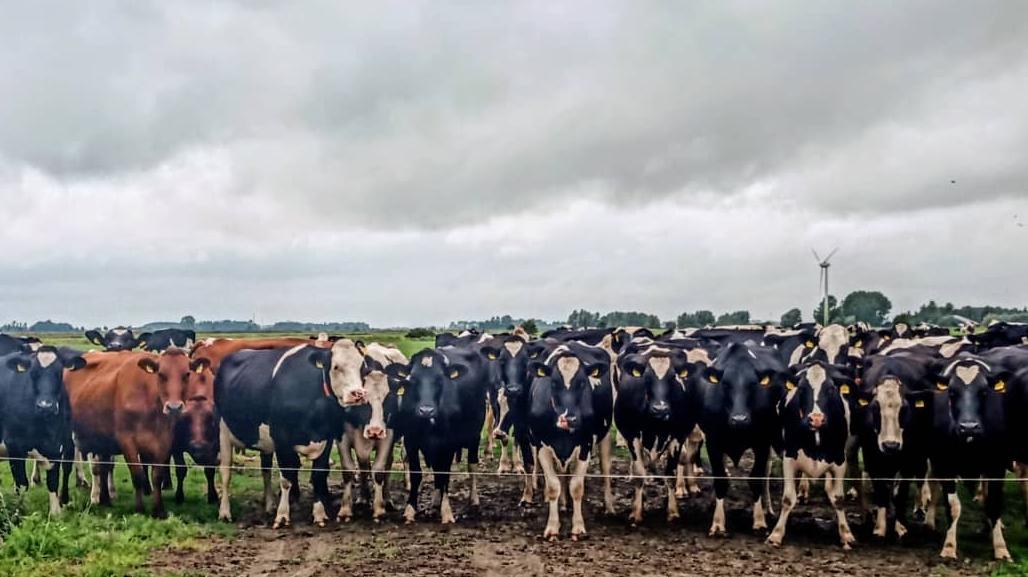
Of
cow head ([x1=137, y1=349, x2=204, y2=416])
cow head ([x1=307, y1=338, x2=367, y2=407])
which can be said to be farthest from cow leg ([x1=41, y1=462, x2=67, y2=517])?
cow head ([x1=307, y1=338, x2=367, y2=407])

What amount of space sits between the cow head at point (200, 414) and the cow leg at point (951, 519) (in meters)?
9.91

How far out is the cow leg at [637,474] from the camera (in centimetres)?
1212

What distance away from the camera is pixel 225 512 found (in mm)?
12266

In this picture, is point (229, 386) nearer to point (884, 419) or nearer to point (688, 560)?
point (688, 560)

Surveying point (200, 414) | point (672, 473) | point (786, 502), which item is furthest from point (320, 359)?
point (786, 502)

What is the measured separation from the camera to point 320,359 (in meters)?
12.5

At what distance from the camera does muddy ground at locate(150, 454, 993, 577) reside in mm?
9773

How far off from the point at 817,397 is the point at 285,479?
7377 millimetres

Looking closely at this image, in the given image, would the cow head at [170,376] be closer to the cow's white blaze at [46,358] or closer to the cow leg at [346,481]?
the cow's white blaze at [46,358]

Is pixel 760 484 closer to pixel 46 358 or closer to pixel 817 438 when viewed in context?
pixel 817 438

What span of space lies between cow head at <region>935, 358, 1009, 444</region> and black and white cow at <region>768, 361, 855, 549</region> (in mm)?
1209

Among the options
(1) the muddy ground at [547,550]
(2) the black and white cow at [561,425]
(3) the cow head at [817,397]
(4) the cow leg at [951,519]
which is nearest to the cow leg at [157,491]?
(1) the muddy ground at [547,550]

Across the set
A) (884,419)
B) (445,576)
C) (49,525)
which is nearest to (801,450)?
(884,419)

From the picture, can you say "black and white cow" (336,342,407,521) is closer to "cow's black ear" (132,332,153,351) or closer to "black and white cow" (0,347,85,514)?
"black and white cow" (0,347,85,514)
